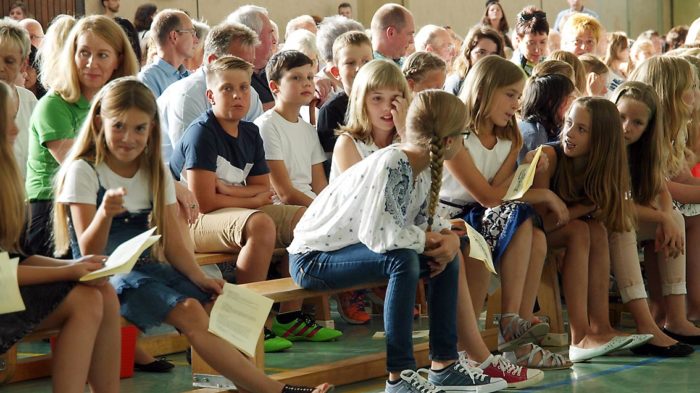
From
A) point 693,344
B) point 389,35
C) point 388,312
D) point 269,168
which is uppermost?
point 389,35

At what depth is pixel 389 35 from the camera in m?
7.10

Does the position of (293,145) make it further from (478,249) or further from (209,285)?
(209,285)

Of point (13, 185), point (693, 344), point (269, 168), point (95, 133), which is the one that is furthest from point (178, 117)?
point (693, 344)

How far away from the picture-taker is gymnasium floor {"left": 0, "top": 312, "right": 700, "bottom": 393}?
4293 millimetres

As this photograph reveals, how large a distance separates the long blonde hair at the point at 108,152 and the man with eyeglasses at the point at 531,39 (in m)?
4.07

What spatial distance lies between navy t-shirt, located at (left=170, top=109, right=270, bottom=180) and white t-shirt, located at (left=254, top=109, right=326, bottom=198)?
0.23m

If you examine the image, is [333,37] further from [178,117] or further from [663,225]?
[663,225]

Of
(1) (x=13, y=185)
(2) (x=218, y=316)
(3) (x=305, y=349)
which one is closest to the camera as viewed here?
(1) (x=13, y=185)

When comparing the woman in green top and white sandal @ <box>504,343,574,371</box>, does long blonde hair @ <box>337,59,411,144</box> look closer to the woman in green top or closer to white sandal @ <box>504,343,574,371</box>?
the woman in green top

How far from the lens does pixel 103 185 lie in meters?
3.80

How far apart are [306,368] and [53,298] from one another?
3.96ft

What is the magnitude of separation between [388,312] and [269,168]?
1.50m

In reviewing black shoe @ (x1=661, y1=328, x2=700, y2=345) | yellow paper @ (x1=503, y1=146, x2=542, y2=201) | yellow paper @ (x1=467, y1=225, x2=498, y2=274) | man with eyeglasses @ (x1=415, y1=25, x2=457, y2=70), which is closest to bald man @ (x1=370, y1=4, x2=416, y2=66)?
man with eyeglasses @ (x1=415, y1=25, x2=457, y2=70)

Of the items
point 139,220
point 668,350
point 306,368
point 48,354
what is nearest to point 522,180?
point 668,350
